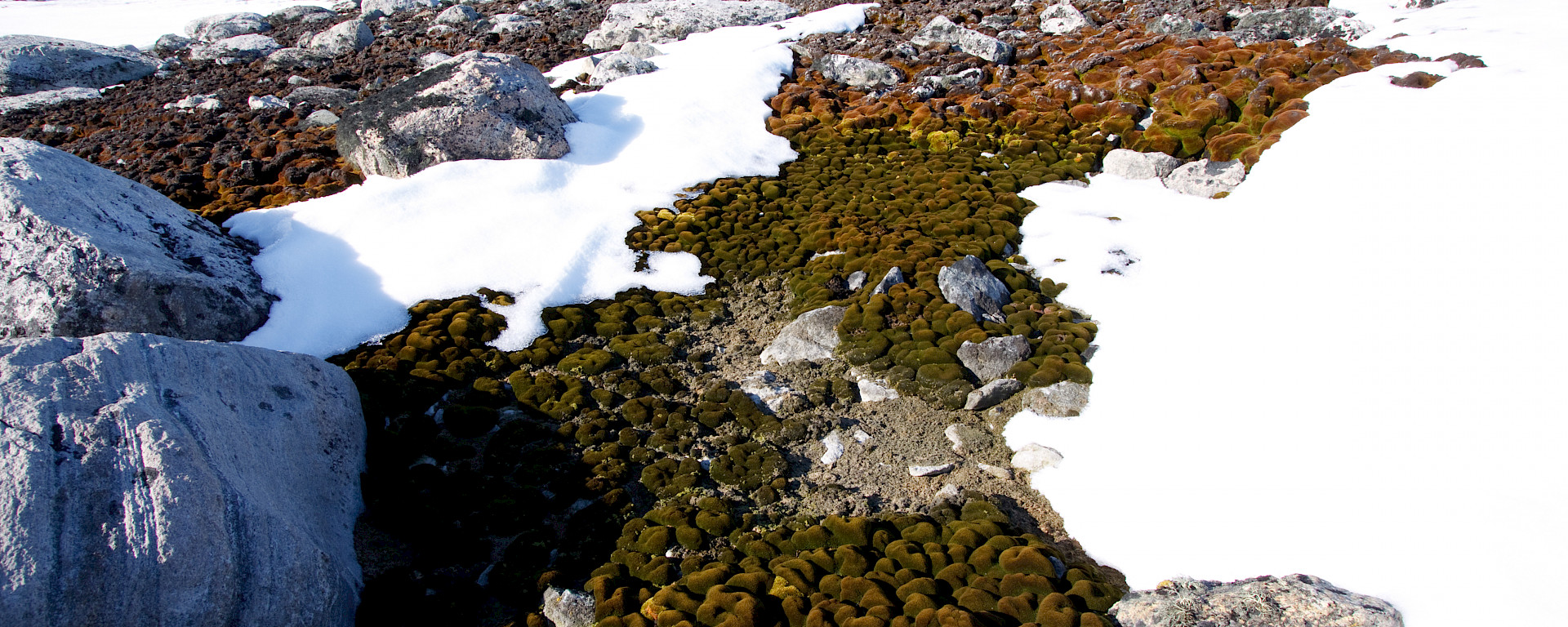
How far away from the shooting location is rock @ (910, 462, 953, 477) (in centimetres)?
585

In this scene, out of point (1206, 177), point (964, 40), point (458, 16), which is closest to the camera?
point (1206, 177)

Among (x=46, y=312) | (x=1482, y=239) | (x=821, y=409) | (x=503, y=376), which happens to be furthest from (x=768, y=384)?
(x=46, y=312)

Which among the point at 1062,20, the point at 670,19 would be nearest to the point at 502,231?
the point at 670,19

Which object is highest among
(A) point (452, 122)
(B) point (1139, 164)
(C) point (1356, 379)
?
(A) point (452, 122)

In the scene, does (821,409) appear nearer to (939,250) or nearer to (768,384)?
(768,384)

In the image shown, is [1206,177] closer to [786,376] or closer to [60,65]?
[786,376]

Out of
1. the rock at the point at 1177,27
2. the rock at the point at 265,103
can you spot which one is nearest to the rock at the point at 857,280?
the rock at the point at 1177,27

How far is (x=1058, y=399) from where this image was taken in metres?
6.41

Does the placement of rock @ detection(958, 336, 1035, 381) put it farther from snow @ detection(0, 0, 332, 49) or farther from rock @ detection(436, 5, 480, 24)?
snow @ detection(0, 0, 332, 49)

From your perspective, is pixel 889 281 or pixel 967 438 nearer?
pixel 967 438

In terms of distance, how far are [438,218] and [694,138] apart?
167 inches

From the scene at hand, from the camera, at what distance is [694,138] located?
12039 millimetres

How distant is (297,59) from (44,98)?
15.9ft

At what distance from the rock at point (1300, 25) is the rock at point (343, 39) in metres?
20.5
